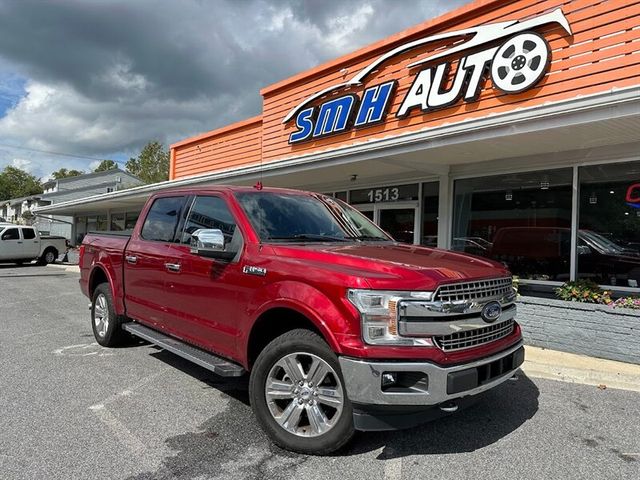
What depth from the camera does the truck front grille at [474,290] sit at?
10.4ft

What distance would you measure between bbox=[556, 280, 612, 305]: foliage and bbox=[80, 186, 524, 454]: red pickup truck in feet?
10.8

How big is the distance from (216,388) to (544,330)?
14.6 feet

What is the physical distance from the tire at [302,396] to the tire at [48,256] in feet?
78.1

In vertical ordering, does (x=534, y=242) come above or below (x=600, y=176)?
below

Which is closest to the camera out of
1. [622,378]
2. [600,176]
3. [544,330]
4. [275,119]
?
[622,378]

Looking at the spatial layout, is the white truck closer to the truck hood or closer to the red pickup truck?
the red pickup truck

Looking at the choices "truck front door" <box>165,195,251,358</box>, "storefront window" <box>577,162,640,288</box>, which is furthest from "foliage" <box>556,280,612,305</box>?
"truck front door" <box>165,195,251,358</box>

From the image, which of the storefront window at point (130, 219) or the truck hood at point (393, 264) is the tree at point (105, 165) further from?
the truck hood at point (393, 264)

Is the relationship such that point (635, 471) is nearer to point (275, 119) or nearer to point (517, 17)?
point (517, 17)

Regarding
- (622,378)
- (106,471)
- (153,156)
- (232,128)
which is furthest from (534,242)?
(153,156)

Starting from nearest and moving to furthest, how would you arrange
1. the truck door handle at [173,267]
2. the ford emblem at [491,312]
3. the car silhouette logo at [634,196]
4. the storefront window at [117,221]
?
1. the ford emblem at [491,312]
2. the truck door handle at [173,267]
3. the car silhouette logo at [634,196]
4. the storefront window at [117,221]

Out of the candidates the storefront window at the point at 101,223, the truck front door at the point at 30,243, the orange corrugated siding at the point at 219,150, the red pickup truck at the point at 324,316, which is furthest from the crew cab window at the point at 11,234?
the red pickup truck at the point at 324,316

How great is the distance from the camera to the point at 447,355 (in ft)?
10.3

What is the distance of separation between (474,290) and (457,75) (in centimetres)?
637
